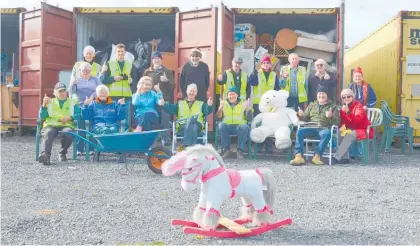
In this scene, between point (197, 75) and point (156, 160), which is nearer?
point (156, 160)

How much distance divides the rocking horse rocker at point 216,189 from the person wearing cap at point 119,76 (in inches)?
202

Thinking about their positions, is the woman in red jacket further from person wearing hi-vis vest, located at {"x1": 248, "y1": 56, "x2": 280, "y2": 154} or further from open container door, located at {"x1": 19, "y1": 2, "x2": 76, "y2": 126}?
open container door, located at {"x1": 19, "y1": 2, "x2": 76, "y2": 126}

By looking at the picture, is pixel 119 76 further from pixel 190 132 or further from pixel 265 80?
pixel 265 80

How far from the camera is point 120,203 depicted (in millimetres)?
5168

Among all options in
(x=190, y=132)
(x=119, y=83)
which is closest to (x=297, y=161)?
(x=190, y=132)

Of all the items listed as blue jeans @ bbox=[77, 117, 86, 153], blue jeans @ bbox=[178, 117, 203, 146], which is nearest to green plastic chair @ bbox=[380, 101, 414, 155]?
blue jeans @ bbox=[178, 117, 203, 146]

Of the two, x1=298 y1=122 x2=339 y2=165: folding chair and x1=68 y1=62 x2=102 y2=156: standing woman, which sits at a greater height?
x1=68 y1=62 x2=102 y2=156: standing woman

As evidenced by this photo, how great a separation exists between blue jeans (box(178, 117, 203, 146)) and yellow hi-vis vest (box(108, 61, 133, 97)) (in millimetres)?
1565

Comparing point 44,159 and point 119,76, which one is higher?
point 119,76

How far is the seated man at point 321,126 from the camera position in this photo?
813 cm

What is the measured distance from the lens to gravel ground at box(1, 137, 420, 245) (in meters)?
4.06

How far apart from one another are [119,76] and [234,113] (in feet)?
7.04

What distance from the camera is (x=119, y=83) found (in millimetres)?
9297

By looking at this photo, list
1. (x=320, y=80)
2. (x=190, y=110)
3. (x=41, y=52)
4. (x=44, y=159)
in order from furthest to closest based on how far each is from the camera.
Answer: (x=41, y=52) → (x=320, y=80) → (x=190, y=110) → (x=44, y=159)
